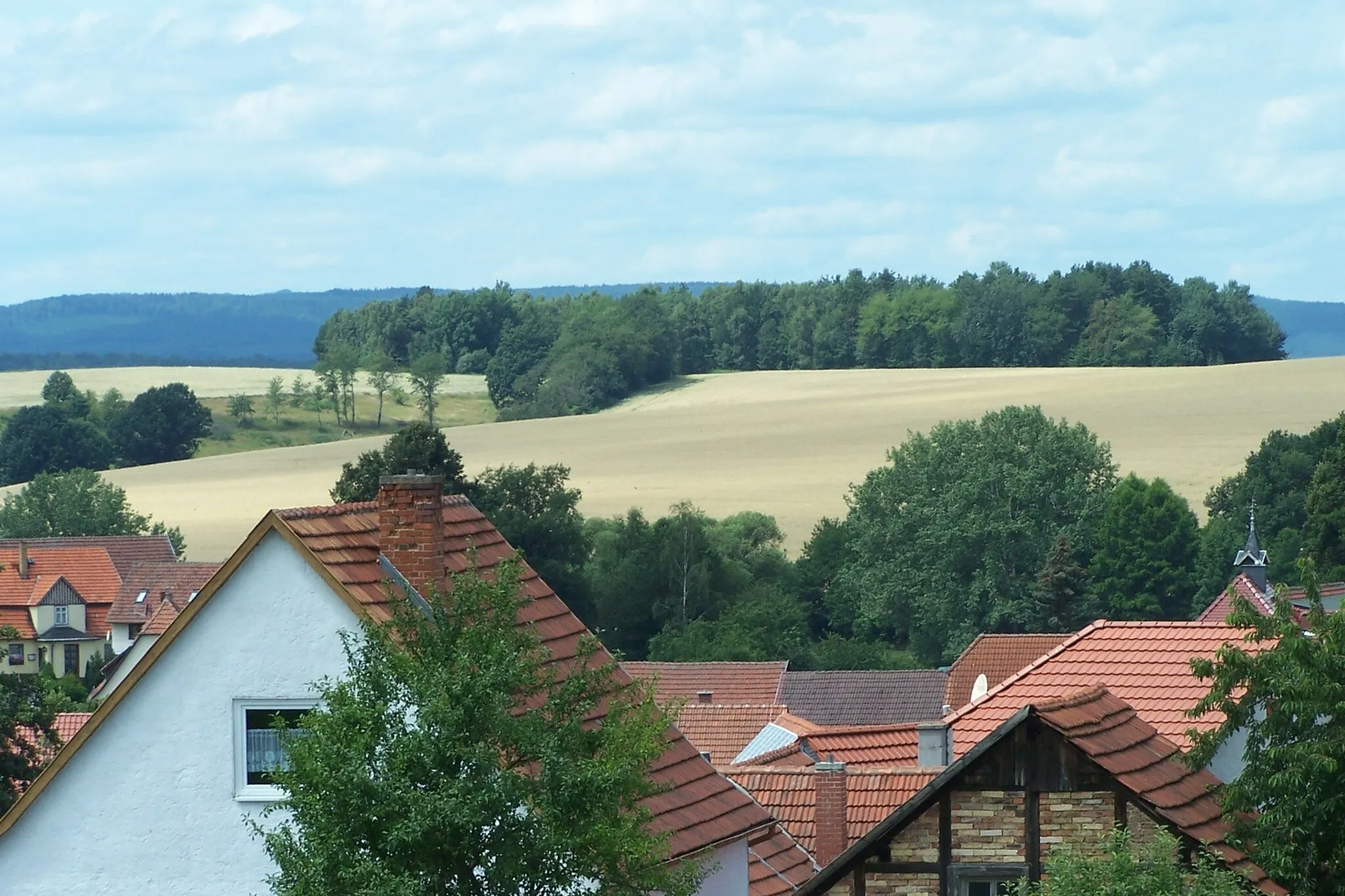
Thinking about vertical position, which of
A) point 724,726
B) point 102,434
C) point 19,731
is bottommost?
point 724,726

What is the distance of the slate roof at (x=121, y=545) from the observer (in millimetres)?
104812

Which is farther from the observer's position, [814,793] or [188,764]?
[814,793]

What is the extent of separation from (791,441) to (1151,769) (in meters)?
116

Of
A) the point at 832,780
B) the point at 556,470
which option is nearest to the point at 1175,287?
the point at 556,470

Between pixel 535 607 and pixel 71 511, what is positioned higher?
pixel 535 607

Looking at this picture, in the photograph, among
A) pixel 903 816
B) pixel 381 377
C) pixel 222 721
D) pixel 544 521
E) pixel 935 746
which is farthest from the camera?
pixel 381 377

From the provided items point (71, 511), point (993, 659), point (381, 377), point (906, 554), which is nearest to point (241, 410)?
point (381, 377)

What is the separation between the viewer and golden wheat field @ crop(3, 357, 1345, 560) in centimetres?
11631

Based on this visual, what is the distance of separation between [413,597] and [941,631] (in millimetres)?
84764

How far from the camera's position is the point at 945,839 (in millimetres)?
18156

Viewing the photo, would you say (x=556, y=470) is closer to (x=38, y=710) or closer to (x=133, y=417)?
(x=38, y=710)

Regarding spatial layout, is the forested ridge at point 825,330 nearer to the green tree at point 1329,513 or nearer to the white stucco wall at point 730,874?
the green tree at point 1329,513

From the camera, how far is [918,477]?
107688 mm

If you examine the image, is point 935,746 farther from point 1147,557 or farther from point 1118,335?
point 1118,335
